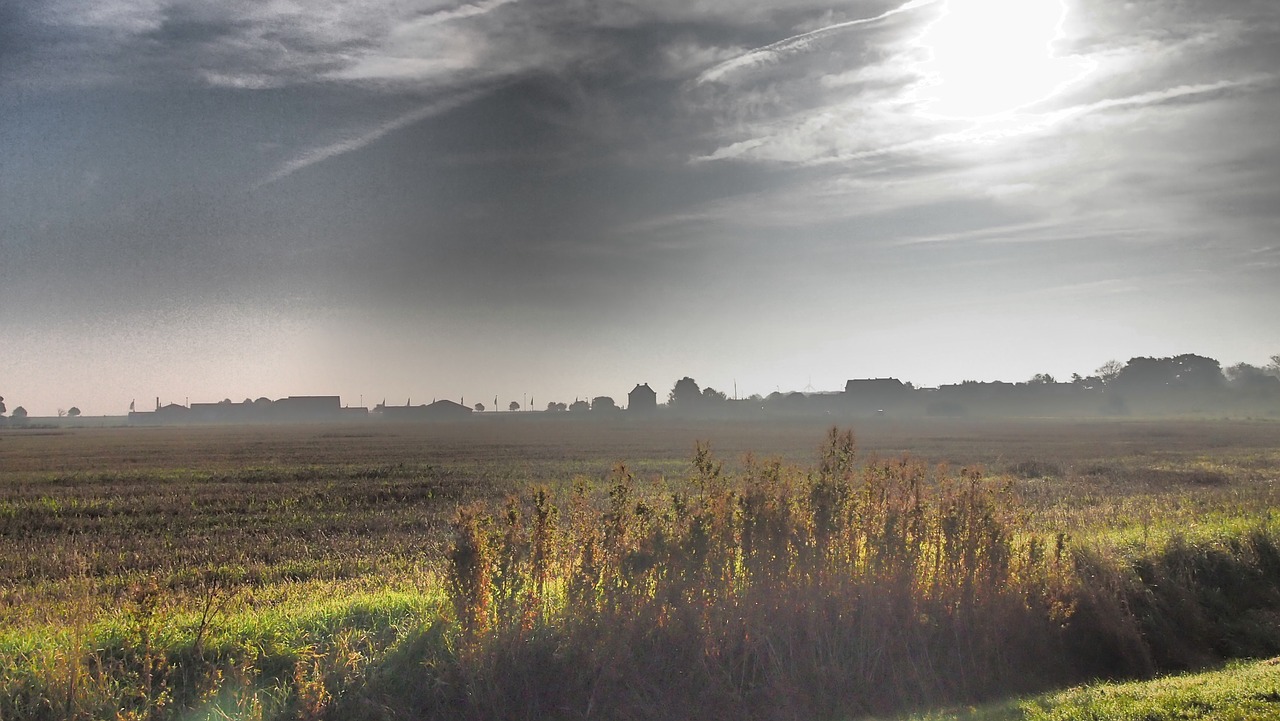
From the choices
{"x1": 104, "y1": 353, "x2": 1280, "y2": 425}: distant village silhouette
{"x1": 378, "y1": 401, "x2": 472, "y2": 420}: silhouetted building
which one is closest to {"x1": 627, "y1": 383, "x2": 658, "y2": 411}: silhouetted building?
{"x1": 104, "y1": 353, "x2": 1280, "y2": 425}: distant village silhouette

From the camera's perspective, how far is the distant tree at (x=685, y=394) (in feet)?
517

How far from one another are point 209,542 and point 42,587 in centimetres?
448

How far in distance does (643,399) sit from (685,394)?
9.21m

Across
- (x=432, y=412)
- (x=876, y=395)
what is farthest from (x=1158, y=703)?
(x=432, y=412)

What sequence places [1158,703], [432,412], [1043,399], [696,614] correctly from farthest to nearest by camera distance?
[432,412]
[1043,399]
[696,614]
[1158,703]

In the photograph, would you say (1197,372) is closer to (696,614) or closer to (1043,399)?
(1043,399)

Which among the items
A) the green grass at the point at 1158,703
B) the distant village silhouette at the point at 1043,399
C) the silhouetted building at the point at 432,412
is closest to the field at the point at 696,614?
the green grass at the point at 1158,703

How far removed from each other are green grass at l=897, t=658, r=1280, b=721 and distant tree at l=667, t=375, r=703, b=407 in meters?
149

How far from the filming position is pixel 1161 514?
1705cm

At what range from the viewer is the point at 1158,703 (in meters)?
6.06

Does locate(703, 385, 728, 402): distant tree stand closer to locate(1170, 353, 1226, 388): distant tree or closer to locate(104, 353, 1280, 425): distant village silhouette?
locate(104, 353, 1280, 425): distant village silhouette

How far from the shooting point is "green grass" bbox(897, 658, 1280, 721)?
5750 millimetres

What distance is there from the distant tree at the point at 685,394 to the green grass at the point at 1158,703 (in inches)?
5870

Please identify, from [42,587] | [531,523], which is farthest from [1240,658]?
[42,587]
